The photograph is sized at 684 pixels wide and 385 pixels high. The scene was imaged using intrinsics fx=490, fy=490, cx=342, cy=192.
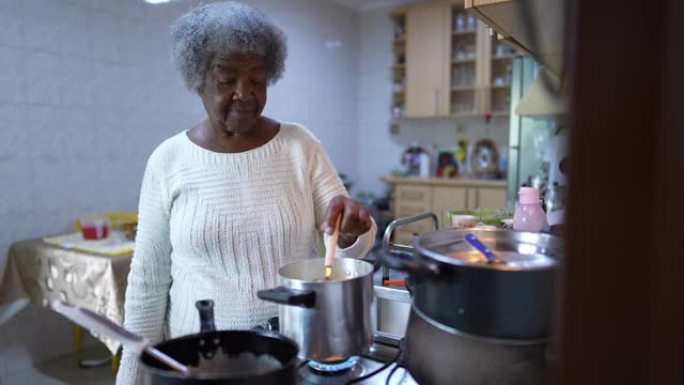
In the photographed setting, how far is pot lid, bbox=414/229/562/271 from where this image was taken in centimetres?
58

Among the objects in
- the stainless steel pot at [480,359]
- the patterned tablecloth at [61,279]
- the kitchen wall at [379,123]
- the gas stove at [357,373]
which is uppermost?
the kitchen wall at [379,123]

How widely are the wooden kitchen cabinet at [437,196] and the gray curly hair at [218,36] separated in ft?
8.85

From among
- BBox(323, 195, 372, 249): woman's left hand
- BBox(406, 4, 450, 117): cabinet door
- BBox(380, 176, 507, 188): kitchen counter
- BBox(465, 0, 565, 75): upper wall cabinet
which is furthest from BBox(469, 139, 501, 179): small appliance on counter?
BBox(323, 195, 372, 249): woman's left hand

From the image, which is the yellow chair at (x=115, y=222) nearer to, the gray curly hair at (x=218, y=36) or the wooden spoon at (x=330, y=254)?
the gray curly hair at (x=218, y=36)

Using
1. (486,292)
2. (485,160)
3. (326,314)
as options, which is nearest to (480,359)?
(486,292)

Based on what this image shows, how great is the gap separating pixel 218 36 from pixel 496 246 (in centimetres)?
70

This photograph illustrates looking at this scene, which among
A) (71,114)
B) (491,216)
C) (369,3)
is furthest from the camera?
(369,3)

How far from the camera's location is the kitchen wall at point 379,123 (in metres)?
4.52

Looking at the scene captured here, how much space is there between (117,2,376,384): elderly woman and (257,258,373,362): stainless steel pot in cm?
33

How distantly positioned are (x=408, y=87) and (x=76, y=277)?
3.14 metres

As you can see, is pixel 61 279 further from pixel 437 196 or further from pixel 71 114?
pixel 437 196

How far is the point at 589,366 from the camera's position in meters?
0.34

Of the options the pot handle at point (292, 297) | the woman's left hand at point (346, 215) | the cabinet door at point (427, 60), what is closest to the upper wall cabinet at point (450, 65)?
the cabinet door at point (427, 60)

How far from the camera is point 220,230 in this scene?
1.01 metres
